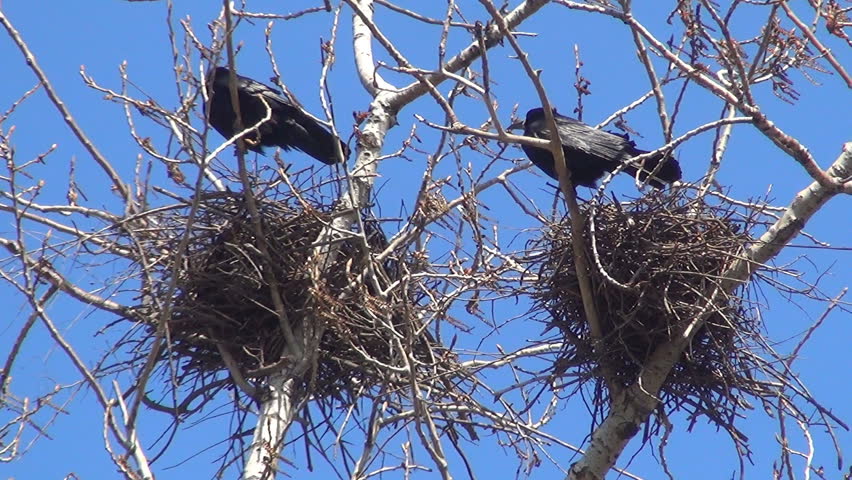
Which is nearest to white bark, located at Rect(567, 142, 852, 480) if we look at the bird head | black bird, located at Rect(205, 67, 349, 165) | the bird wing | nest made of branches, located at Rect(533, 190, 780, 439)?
nest made of branches, located at Rect(533, 190, 780, 439)

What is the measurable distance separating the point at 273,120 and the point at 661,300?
104 inches

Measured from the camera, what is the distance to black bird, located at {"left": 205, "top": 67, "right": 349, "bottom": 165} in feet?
22.8

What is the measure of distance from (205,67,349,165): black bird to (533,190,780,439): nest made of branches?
1.83 m

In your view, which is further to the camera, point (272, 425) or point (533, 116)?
point (533, 116)

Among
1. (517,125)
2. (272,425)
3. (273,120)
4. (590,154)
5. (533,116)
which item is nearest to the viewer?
(272,425)

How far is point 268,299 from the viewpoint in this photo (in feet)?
19.4

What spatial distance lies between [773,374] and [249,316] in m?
2.59

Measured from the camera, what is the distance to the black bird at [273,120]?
274 inches

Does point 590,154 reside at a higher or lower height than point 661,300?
higher

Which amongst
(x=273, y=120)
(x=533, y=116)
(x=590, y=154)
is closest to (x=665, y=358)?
(x=590, y=154)

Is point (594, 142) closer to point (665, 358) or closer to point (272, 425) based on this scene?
point (665, 358)

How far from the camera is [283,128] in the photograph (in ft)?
23.2

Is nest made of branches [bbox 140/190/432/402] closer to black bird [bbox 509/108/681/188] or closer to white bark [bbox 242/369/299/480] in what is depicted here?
white bark [bbox 242/369/299/480]

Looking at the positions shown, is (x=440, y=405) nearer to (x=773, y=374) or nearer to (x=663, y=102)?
(x=773, y=374)
